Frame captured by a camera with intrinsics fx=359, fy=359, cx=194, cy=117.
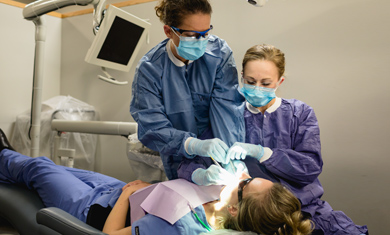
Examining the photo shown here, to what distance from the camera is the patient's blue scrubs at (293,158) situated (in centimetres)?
147

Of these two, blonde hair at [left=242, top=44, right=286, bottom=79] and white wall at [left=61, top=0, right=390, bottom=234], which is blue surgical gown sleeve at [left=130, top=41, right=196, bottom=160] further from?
white wall at [left=61, top=0, right=390, bottom=234]

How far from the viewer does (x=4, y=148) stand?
7.64ft

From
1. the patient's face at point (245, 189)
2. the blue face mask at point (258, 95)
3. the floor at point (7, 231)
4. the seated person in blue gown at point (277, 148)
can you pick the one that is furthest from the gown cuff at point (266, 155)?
the floor at point (7, 231)

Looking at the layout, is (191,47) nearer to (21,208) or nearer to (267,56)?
(267,56)

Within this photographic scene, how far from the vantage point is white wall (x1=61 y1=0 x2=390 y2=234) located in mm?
2137

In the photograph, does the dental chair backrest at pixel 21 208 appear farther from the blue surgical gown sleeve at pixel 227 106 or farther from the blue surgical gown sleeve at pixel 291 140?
the blue surgical gown sleeve at pixel 291 140

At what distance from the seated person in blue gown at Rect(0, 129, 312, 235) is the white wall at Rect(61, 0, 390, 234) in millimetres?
1112

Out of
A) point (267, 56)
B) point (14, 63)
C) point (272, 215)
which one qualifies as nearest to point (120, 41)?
point (14, 63)

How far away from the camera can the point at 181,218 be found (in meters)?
1.28

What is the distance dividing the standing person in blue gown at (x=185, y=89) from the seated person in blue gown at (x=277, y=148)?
0.24 ft

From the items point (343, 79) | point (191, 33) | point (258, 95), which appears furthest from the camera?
point (343, 79)

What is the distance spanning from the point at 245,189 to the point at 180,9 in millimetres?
754

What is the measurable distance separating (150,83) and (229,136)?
0.42m

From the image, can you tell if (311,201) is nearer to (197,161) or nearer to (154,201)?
(197,161)
